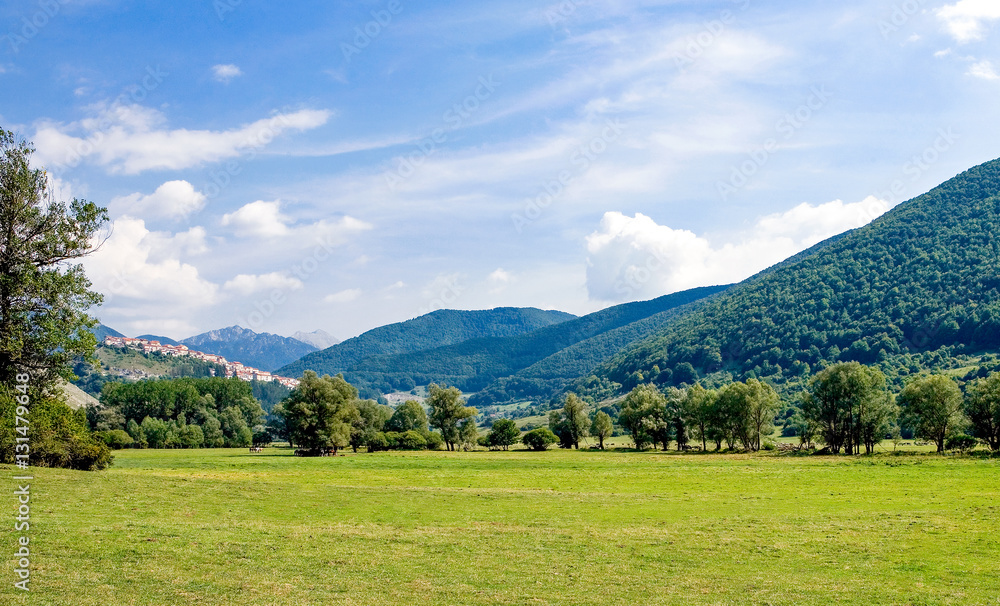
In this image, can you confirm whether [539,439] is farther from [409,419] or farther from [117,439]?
[117,439]

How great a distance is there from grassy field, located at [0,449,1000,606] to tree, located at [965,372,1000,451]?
41176mm

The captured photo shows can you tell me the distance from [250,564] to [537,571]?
29.6 ft

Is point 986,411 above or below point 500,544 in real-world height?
above

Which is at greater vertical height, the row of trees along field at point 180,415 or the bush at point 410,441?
the row of trees along field at point 180,415

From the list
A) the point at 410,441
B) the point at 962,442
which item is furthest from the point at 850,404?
the point at 410,441

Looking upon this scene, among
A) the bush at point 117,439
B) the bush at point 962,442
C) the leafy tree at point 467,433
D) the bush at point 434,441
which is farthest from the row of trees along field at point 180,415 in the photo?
the bush at point 962,442

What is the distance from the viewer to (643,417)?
110m

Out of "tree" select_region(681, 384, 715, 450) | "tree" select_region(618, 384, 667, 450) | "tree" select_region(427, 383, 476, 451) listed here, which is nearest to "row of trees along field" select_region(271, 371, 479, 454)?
"tree" select_region(427, 383, 476, 451)

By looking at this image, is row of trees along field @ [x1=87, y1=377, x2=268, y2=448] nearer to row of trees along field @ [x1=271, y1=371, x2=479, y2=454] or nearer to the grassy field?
row of trees along field @ [x1=271, y1=371, x2=479, y2=454]

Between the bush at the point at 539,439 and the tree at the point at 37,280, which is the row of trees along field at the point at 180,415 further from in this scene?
the tree at the point at 37,280

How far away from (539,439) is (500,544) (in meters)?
97.6

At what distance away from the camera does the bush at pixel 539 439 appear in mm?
120562

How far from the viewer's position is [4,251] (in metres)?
29.6

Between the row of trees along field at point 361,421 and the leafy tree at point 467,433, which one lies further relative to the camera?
the leafy tree at point 467,433
